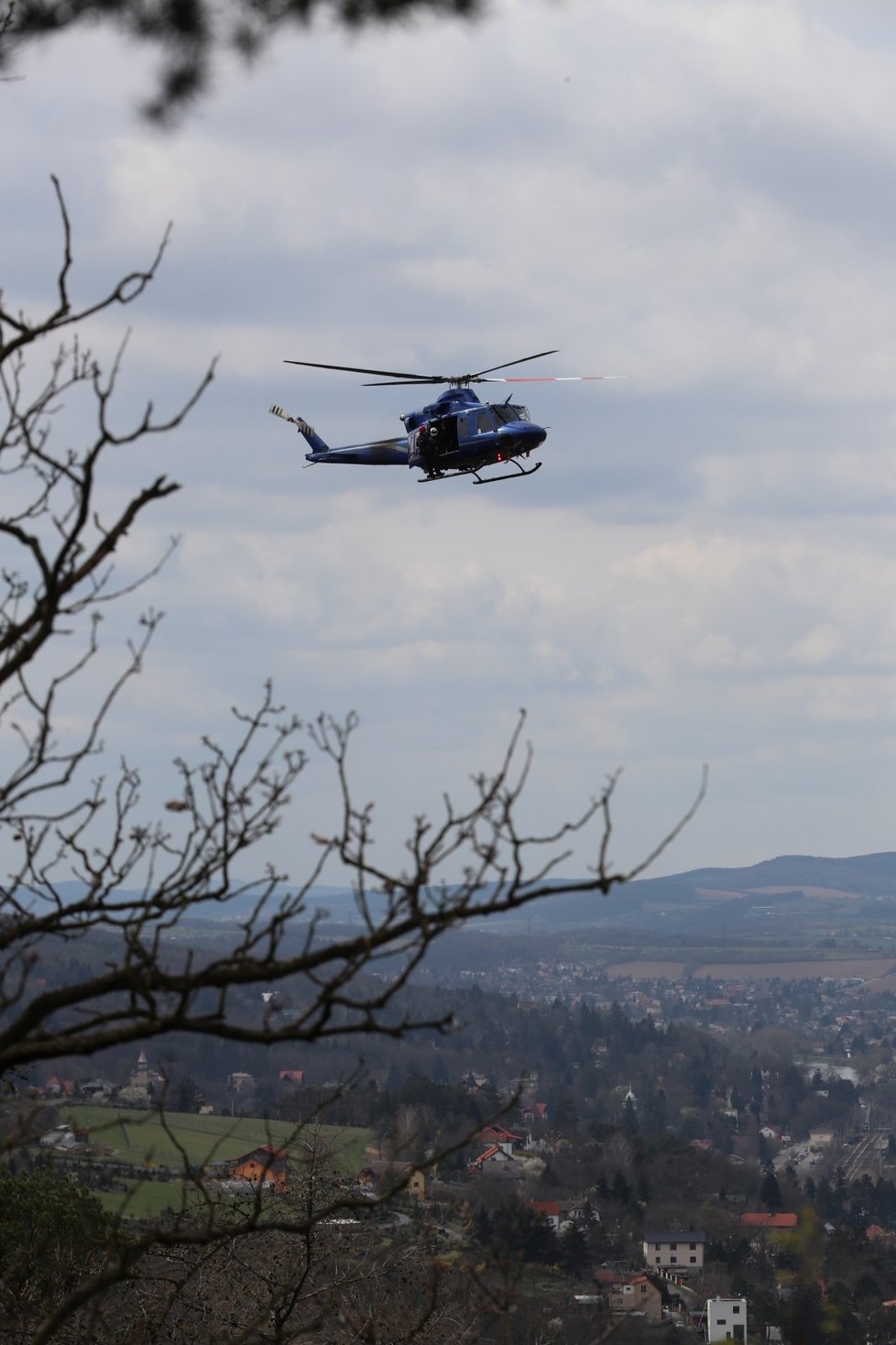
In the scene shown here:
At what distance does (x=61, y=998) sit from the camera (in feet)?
23.2

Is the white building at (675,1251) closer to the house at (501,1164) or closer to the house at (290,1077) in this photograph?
the house at (501,1164)

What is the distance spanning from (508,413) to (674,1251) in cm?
7796

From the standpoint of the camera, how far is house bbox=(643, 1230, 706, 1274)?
308 ft

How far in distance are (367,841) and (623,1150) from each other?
129549mm

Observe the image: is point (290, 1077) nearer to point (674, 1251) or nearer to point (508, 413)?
point (674, 1251)

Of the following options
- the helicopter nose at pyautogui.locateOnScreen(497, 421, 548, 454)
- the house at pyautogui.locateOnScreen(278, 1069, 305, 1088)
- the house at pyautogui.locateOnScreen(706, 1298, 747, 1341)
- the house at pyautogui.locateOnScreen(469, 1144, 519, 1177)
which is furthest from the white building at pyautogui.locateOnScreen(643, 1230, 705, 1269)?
the helicopter nose at pyautogui.locateOnScreen(497, 421, 548, 454)

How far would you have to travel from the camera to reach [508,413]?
29438 mm

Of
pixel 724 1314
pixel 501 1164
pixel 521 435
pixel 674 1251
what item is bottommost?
pixel 674 1251

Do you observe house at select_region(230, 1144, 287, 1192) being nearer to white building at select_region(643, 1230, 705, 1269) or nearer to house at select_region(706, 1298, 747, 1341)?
house at select_region(706, 1298, 747, 1341)

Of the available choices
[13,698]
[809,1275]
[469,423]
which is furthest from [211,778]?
[469,423]

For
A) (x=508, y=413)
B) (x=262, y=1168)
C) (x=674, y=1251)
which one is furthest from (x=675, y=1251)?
(x=262, y=1168)

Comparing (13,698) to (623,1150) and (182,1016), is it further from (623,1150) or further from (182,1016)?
(623,1150)

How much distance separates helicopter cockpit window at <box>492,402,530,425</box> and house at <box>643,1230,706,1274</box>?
235 feet

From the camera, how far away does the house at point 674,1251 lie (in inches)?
3693
